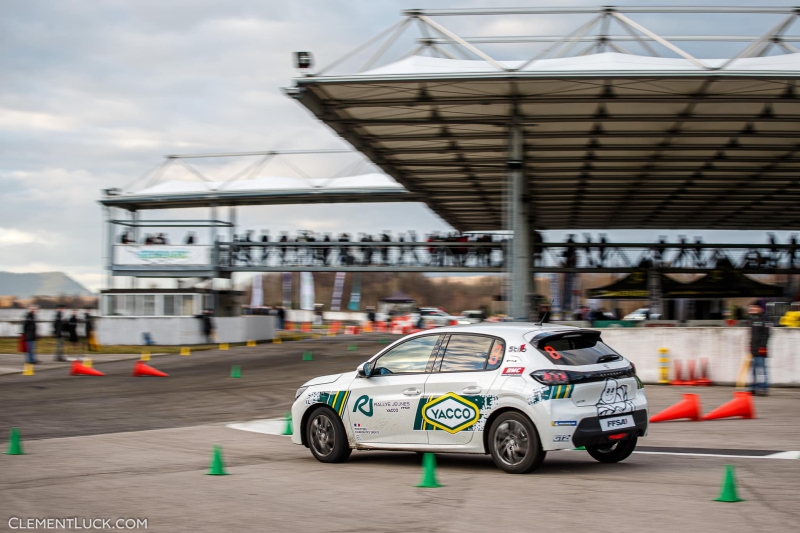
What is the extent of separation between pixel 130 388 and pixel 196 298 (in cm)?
2200

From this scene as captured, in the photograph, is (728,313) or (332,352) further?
(728,313)

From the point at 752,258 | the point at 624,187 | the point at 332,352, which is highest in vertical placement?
the point at 624,187

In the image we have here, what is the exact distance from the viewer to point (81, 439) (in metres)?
12.4

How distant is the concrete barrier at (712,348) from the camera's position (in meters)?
18.6

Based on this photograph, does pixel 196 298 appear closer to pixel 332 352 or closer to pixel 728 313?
pixel 332 352

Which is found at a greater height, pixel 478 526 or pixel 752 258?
pixel 752 258

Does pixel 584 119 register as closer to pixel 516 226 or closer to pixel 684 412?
pixel 516 226

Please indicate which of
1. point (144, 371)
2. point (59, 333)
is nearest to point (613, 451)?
point (144, 371)

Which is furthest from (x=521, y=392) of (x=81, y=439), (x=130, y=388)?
(x=130, y=388)

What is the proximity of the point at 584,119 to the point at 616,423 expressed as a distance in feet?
60.6

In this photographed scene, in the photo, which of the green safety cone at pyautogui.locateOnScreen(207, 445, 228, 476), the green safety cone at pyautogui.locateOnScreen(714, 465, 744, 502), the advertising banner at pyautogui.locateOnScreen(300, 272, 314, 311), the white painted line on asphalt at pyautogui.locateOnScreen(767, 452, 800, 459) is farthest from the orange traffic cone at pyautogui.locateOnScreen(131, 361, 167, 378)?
the advertising banner at pyautogui.locateOnScreen(300, 272, 314, 311)

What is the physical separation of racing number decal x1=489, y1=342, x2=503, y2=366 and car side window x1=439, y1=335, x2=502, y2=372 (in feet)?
0.16

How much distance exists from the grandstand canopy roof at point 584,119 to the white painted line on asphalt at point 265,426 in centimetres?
962

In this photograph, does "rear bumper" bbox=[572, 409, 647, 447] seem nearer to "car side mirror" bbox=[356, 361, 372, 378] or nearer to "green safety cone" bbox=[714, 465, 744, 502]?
"green safety cone" bbox=[714, 465, 744, 502]
